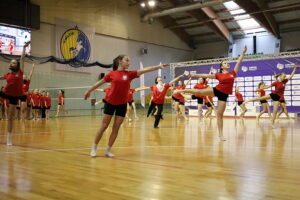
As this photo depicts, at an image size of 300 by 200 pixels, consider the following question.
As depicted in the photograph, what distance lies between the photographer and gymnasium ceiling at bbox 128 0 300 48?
2284 centimetres

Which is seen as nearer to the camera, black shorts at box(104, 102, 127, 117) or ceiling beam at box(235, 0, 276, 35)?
black shorts at box(104, 102, 127, 117)

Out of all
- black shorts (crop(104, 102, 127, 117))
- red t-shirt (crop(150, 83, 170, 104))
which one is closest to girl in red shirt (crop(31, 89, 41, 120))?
red t-shirt (crop(150, 83, 170, 104))

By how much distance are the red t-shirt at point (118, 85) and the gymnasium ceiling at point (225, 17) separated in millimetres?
18888

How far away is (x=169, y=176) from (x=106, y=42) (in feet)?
74.1

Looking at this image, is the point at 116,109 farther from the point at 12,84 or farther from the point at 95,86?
the point at 12,84

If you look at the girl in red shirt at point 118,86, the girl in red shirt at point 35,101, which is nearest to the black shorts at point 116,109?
the girl in red shirt at point 118,86

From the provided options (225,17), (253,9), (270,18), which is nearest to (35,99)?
(225,17)

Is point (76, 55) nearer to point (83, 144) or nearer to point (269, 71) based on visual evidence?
point (269, 71)

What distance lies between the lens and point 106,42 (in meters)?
24.8

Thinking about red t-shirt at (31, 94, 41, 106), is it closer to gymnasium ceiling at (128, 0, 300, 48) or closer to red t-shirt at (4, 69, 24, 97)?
red t-shirt at (4, 69, 24, 97)

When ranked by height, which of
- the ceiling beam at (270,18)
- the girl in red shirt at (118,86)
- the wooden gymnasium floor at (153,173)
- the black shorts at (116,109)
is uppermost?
the ceiling beam at (270,18)

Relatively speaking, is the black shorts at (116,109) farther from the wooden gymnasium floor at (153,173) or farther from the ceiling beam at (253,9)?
the ceiling beam at (253,9)

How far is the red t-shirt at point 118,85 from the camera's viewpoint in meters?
4.30

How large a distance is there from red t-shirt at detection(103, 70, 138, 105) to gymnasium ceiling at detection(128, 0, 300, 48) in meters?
18.9
